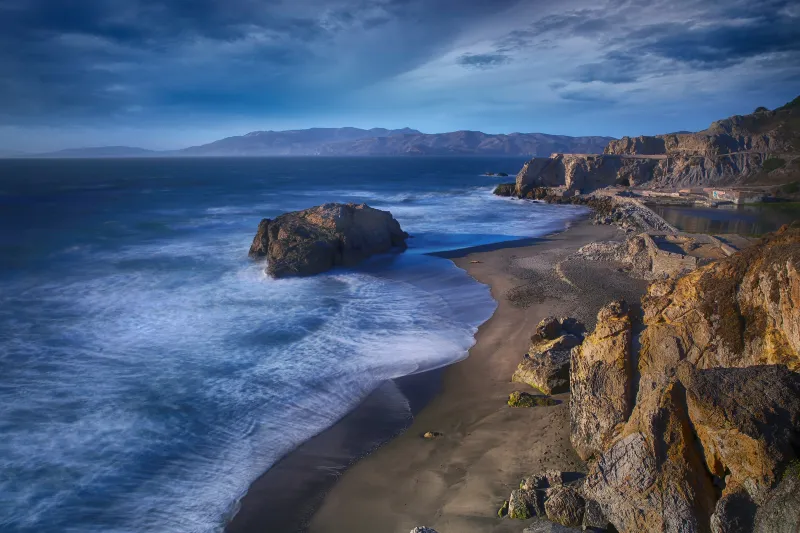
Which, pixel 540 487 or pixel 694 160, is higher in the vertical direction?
pixel 694 160

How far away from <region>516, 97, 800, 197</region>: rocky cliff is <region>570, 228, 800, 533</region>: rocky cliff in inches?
1915

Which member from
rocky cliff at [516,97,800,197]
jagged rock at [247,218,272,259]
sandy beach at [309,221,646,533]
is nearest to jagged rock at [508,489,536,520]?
sandy beach at [309,221,646,533]

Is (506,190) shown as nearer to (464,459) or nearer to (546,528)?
(464,459)

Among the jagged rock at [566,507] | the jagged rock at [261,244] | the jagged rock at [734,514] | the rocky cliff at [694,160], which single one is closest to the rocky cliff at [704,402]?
the jagged rock at [734,514]

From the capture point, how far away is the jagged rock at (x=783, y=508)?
435cm

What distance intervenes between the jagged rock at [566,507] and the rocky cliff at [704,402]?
0.50 ft

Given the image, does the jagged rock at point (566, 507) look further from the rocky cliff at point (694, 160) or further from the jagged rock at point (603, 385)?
the rocky cliff at point (694, 160)

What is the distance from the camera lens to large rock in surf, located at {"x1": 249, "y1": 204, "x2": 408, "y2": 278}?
2297cm

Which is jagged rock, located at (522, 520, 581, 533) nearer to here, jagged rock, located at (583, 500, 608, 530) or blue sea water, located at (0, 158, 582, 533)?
jagged rock, located at (583, 500, 608, 530)

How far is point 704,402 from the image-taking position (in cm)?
534

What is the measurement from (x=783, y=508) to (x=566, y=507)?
220cm

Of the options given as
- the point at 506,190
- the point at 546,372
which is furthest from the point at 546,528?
the point at 506,190

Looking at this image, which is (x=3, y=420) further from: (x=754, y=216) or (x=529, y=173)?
(x=529, y=173)

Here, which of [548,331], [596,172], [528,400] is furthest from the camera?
[596,172]
